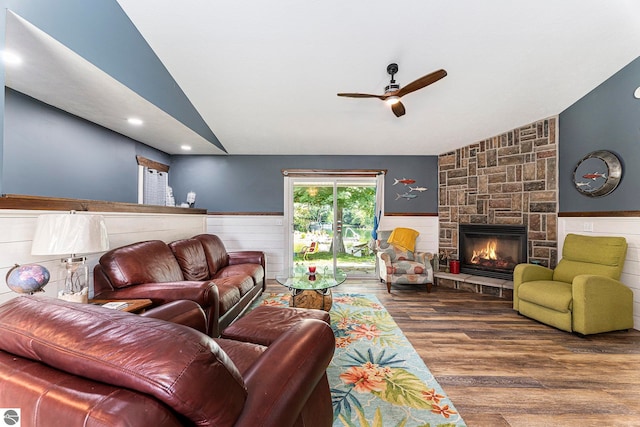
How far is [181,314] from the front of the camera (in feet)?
5.44

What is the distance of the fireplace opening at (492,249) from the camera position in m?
4.03

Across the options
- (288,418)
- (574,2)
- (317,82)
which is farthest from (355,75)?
(288,418)

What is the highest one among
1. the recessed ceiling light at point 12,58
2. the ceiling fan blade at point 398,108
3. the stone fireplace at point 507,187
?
the recessed ceiling light at point 12,58

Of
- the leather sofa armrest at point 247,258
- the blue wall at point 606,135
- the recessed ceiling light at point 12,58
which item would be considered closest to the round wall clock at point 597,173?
the blue wall at point 606,135

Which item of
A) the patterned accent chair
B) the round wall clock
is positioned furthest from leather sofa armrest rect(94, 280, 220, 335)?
the round wall clock

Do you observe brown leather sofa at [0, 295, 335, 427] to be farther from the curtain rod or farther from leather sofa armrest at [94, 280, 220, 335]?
the curtain rod

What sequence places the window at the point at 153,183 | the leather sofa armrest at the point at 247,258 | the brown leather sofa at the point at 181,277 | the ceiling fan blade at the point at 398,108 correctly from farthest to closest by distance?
the window at the point at 153,183
the leather sofa armrest at the point at 247,258
the ceiling fan blade at the point at 398,108
the brown leather sofa at the point at 181,277

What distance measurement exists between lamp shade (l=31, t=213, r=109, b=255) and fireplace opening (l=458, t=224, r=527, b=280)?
483cm

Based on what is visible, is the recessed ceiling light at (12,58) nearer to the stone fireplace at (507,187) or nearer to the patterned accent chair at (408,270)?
the patterned accent chair at (408,270)

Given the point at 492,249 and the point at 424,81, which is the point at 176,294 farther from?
the point at 492,249

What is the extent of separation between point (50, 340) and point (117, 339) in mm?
202

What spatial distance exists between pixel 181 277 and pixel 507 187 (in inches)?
182

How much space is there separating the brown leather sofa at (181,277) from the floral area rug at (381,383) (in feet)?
3.55

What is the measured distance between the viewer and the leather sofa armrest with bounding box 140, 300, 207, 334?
157 centimetres
